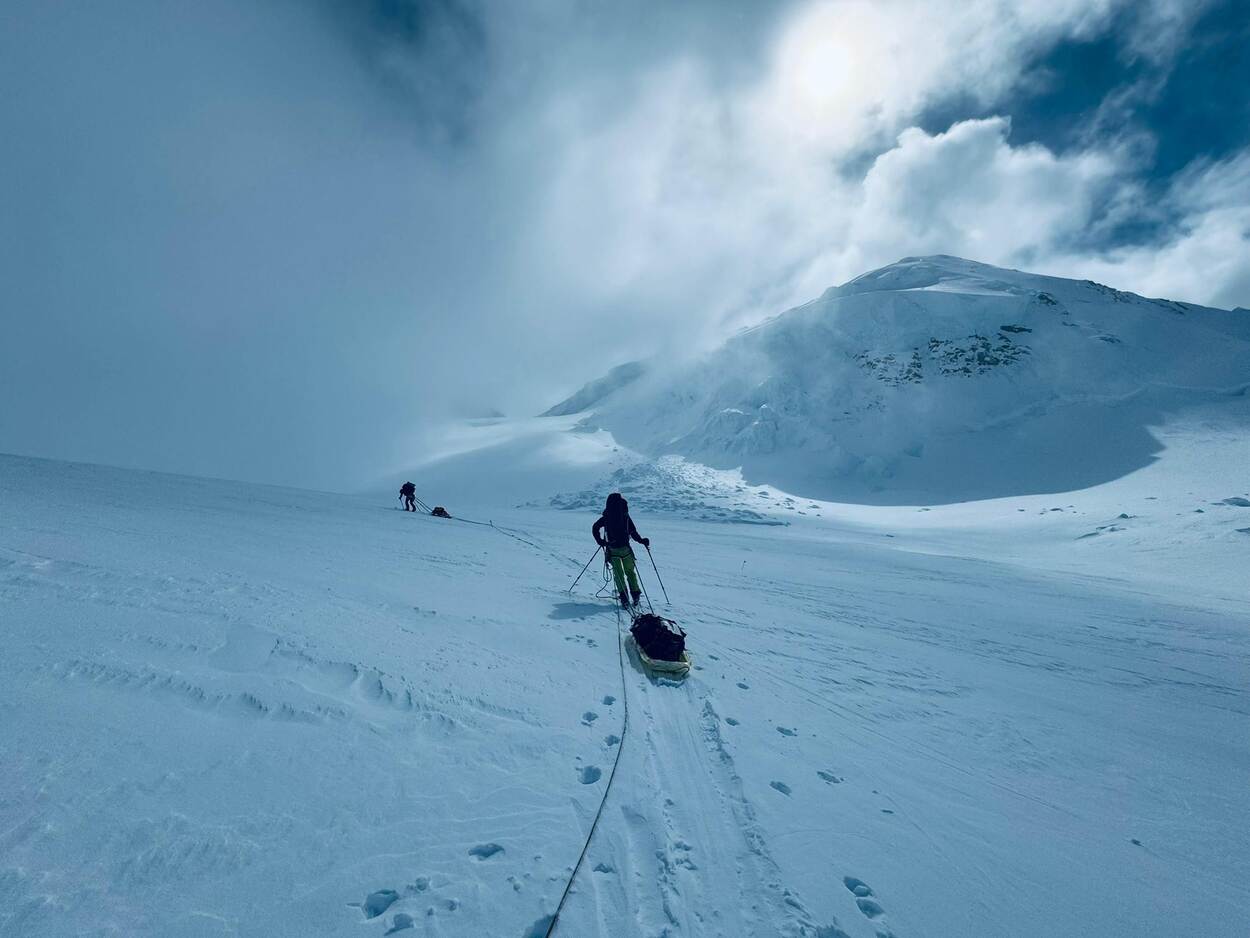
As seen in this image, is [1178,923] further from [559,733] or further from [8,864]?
[8,864]

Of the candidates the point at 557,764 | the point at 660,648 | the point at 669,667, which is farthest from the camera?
the point at 660,648

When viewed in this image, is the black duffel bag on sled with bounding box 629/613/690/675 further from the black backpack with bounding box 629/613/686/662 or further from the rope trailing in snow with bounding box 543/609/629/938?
the rope trailing in snow with bounding box 543/609/629/938

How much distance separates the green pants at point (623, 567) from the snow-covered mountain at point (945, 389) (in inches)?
1428

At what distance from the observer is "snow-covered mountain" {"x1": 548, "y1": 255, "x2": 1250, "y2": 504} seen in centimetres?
4262

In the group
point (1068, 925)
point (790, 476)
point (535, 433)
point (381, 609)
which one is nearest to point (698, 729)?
point (1068, 925)

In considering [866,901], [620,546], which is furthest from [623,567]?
[866,901]

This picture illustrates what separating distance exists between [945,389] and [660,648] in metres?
59.7

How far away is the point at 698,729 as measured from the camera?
4957 millimetres

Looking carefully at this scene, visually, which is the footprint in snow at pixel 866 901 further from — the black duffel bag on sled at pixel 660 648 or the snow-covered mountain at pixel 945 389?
the snow-covered mountain at pixel 945 389

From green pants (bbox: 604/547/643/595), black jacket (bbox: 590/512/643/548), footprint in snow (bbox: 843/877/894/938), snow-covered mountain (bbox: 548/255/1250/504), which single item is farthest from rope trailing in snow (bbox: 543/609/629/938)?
snow-covered mountain (bbox: 548/255/1250/504)

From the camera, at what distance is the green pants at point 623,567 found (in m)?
9.23

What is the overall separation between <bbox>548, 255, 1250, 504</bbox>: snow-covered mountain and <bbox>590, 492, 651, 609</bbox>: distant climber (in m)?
36.1

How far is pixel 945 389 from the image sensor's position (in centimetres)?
5434

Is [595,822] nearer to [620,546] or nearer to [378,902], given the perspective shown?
[378,902]
